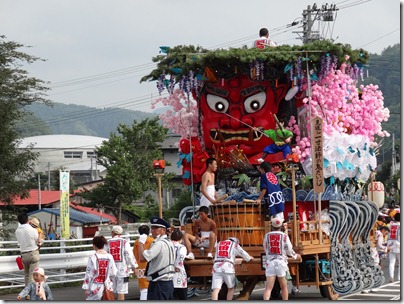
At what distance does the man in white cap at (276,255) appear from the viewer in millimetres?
16391

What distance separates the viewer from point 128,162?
5028cm

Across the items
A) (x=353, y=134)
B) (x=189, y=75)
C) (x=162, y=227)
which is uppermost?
(x=189, y=75)

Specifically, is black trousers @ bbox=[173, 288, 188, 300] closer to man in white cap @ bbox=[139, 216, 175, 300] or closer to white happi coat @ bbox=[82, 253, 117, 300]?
man in white cap @ bbox=[139, 216, 175, 300]

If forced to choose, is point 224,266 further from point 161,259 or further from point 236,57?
point 236,57

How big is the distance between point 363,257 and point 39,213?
3050cm

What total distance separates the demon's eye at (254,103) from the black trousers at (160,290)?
22.8ft

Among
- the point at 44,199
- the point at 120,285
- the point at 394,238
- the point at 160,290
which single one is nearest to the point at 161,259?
the point at 160,290

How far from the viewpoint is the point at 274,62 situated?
773 inches

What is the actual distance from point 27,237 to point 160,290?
5.66m

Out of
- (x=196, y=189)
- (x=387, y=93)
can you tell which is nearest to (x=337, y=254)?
(x=196, y=189)

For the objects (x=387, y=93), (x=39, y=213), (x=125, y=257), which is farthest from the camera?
(x=387, y=93)

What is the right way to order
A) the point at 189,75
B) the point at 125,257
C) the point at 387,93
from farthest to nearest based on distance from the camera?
the point at 387,93
the point at 189,75
the point at 125,257

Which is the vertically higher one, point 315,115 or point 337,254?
point 315,115

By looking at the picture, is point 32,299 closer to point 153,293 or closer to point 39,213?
point 153,293
